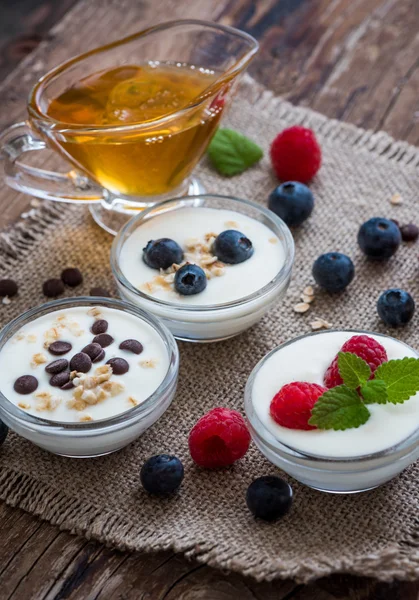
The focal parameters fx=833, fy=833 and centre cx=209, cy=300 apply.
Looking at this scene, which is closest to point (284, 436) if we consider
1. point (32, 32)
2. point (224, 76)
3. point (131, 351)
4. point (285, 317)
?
point (131, 351)

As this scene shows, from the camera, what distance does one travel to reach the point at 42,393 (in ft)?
5.02

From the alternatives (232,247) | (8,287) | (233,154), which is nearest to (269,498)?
(232,247)

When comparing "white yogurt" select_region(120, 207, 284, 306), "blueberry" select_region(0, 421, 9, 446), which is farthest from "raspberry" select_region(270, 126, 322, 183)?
"blueberry" select_region(0, 421, 9, 446)

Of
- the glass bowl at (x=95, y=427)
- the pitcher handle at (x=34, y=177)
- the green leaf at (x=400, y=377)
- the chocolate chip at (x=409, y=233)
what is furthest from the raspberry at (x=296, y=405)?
the pitcher handle at (x=34, y=177)

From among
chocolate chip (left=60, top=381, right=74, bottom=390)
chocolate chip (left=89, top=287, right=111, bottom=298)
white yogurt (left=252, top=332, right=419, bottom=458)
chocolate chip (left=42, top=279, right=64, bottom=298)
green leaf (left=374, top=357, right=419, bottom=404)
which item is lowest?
chocolate chip (left=89, top=287, right=111, bottom=298)

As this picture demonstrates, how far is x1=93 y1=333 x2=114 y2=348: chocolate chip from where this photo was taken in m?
1.63

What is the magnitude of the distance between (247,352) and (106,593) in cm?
63

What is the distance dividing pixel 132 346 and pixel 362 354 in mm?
439

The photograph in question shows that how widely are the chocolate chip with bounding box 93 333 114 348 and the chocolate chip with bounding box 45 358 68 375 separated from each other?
3.3 inches

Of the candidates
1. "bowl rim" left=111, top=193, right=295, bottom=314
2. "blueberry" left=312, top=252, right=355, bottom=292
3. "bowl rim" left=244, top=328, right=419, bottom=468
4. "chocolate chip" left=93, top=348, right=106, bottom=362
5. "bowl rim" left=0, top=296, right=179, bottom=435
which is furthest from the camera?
"blueberry" left=312, top=252, right=355, bottom=292

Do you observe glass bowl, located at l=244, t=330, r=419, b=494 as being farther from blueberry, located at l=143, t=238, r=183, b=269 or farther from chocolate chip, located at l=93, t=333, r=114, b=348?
blueberry, located at l=143, t=238, r=183, b=269

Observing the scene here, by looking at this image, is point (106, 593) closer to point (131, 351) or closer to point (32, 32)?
point (131, 351)

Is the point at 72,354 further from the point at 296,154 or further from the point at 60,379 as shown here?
the point at 296,154

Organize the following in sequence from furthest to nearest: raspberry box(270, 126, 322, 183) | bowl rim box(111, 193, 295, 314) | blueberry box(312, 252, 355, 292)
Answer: raspberry box(270, 126, 322, 183) → blueberry box(312, 252, 355, 292) → bowl rim box(111, 193, 295, 314)
